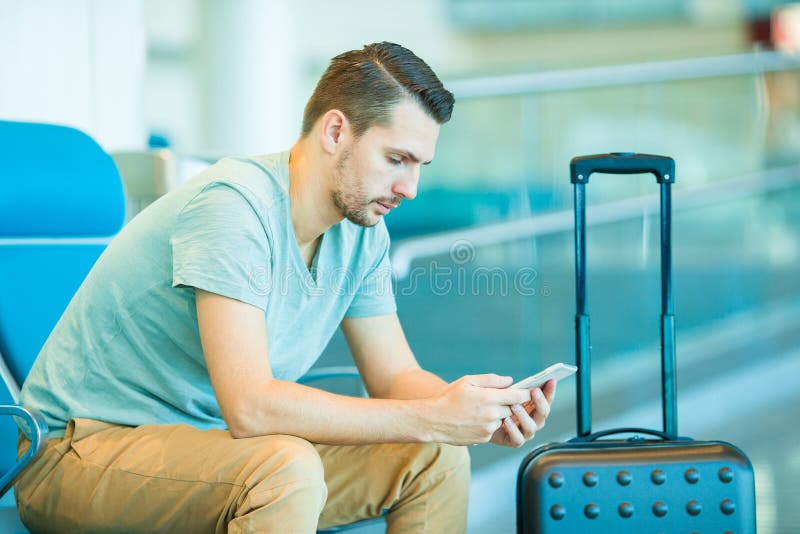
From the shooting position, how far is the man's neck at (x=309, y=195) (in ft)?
4.44

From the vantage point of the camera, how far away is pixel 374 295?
1.50m

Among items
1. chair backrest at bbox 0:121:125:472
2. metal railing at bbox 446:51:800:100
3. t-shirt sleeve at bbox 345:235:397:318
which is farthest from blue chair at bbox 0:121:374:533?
metal railing at bbox 446:51:800:100

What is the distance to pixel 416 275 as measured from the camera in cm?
394

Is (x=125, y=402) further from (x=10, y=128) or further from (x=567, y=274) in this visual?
(x=567, y=274)

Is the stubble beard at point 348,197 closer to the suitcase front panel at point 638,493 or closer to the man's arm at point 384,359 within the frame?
the man's arm at point 384,359

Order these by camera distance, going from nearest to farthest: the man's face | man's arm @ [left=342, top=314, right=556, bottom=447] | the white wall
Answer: the man's face
man's arm @ [left=342, top=314, right=556, bottom=447]
the white wall

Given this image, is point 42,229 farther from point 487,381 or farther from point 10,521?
point 487,381

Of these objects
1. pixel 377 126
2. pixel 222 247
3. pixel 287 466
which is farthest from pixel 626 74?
pixel 287 466

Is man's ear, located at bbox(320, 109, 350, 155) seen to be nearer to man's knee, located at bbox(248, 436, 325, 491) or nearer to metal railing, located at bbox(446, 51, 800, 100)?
man's knee, located at bbox(248, 436, 325, 491)

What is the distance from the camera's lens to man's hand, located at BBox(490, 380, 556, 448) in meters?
1.25

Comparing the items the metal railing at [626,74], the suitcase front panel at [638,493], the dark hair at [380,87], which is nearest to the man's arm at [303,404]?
the suitcase front panel at [638,493]

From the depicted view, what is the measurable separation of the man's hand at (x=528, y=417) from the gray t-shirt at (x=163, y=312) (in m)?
0.35

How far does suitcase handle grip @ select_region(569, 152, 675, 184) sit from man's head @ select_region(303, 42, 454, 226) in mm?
238

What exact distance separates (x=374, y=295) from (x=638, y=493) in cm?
55
